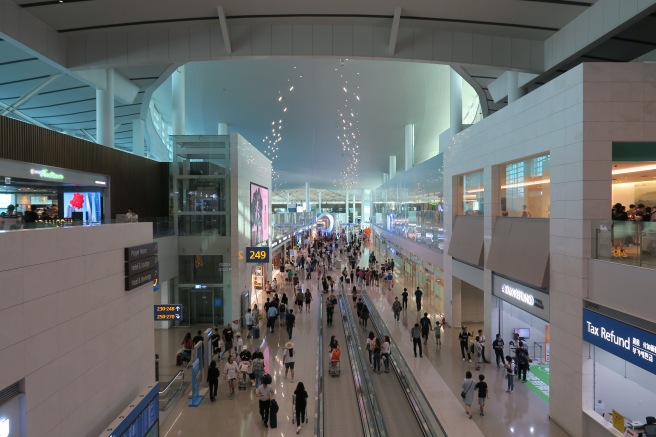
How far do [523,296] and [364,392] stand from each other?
424 centimetres

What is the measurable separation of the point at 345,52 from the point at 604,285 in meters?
7.72

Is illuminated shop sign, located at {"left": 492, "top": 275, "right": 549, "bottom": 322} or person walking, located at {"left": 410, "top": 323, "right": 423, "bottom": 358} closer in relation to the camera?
illuminated shop sign, located at {"left": 492, "top": 275, "right": 549, "bottom": 322}

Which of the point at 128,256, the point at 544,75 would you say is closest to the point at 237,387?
the point at 128,256

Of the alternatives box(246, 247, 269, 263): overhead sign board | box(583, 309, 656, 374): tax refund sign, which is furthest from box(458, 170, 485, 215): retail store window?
box(246, 247, 269, 263): overhead sign board

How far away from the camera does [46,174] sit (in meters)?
10.8

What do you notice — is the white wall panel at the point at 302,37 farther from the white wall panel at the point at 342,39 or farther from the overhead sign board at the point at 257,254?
the overhead sign board at the point at 257,254

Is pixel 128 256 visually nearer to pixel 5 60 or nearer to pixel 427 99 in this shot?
pixel 5 60

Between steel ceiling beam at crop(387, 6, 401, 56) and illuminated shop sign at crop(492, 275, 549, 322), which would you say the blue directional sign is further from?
steel ceiling beam at crop(387, 6, 401, 56)

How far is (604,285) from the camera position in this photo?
6.95 m

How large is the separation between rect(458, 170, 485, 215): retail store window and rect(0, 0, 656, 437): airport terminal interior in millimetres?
104

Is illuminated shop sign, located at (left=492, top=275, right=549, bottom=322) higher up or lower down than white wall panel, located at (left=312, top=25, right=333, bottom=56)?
lower down

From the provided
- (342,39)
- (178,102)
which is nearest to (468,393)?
(342,39)

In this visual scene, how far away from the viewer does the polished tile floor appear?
789cm

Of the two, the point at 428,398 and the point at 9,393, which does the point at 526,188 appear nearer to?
the point at 428,398
